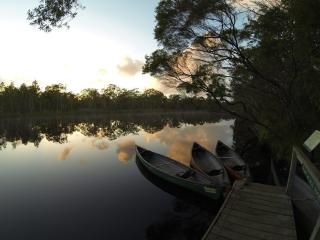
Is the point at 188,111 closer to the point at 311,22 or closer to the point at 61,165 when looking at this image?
the point at 61,165

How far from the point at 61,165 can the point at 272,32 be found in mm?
20994

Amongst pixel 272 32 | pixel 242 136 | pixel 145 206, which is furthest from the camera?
pixel 242 136

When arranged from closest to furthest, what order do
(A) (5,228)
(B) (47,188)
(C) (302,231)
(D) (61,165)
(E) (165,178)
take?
(C) (302,231), (A) (5,228), (E) (165,178), (B) (47,188), (D) (61,165)

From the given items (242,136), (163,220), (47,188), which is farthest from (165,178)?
(242,136)

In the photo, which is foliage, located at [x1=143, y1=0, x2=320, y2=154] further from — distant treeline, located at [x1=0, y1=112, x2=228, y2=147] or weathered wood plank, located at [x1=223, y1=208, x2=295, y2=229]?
distant treeline, located at [x1=0, y1=112, x2=228, y2=147]

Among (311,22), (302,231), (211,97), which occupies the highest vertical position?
(311,22)

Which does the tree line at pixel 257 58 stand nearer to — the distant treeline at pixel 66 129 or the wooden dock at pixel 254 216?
the wooden dock at pixel 254 216

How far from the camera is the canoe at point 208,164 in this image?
1665 cm

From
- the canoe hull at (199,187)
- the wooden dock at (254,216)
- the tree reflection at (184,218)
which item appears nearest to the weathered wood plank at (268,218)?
the wooden dock at (254,216)

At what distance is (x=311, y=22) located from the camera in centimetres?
1110

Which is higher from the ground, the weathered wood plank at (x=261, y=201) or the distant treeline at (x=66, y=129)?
the weathered wood plank at (x=261, y=201)

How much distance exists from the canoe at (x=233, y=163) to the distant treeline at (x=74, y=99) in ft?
201

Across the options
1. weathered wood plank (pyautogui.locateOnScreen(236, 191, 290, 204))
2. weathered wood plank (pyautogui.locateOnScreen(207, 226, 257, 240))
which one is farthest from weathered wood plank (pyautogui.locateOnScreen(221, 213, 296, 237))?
weathered wood plank (pyautogui.locateOnScreen(236, 191, 290, 204))

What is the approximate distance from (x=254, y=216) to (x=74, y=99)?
134605 mm
